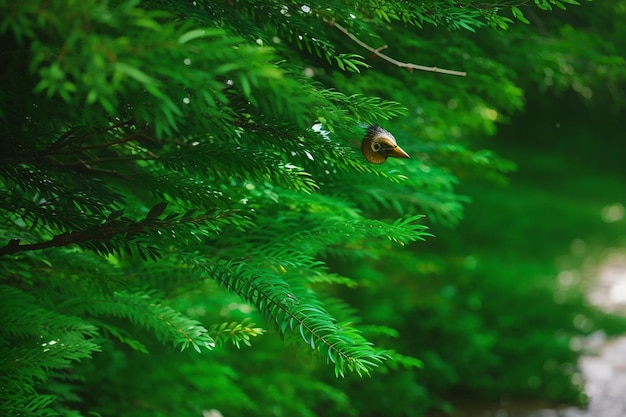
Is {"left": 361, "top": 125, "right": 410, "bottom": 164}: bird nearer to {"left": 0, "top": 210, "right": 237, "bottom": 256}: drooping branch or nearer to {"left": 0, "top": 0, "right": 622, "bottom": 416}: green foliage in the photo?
{"left": 0, "top": 0, "right": 622, "bottom": 416}: green foliage

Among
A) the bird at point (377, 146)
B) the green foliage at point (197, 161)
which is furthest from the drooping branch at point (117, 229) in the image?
the bird at point (377, 146)

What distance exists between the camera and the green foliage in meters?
0.80

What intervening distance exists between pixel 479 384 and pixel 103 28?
4024 millimetres

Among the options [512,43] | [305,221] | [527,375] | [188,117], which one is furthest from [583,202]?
[188,117]

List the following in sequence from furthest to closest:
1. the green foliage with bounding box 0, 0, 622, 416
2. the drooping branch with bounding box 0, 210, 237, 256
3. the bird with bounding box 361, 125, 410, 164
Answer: the bird with bounding box 361, 125, 410, 164 < the drooping branch with bounding box 0, 210, 237, 256 < the green foliage with bounding box 0, 0, 622, 416

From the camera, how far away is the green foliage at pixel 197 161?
0.80 meters

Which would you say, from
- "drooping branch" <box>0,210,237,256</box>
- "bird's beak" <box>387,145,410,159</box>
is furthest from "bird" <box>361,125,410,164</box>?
"drooping branch" <box>0,210,237,256</box>

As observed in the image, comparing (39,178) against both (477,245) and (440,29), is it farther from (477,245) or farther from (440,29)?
(477,245)

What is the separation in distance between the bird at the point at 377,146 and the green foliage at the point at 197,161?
0.8 inches

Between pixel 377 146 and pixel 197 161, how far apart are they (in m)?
0.34

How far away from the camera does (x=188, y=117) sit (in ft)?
3.32

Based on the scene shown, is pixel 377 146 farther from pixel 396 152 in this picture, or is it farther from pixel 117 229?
pixel 117 229

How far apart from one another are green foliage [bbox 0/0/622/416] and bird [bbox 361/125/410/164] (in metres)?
0.02

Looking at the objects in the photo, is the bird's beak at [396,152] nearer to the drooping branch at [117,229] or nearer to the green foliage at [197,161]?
the green foliage at [197,161]
